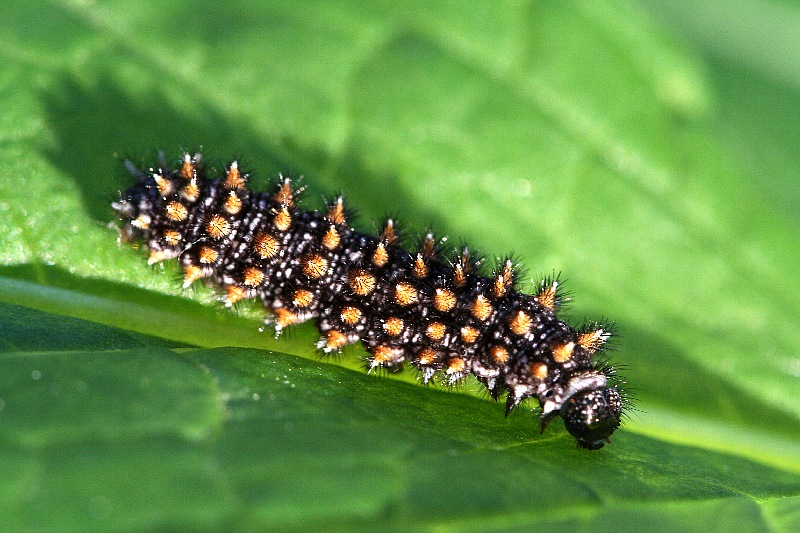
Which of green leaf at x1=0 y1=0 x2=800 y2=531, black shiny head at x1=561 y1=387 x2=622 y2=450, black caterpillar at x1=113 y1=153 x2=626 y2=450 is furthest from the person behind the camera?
black caterpillar at x1=113 y1=153 x2=626 y2=450

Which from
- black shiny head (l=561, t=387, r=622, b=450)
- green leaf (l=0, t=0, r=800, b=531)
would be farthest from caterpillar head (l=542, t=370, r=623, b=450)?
green leaf (l=0, t=0, r=800, b=531)

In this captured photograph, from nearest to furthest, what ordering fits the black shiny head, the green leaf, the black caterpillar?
the green leaf, the black shiny head, the black caterpillar

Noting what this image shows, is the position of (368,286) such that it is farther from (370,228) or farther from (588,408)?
(588,408)

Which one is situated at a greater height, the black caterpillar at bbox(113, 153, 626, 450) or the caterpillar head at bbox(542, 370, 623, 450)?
the black caterpillar at bbox(113, 153, 626, 450)

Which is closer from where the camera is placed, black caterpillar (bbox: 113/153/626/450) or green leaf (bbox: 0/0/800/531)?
green leaf (bbox: 0/0/800/531)

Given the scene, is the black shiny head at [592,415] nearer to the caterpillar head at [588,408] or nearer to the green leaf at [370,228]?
the caterpillar head at [588,408]

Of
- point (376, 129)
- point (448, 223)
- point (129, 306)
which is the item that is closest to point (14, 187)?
point (129, 306)

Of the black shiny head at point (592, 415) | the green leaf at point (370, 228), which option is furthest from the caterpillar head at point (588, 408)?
the green leaf at point (370, 228)

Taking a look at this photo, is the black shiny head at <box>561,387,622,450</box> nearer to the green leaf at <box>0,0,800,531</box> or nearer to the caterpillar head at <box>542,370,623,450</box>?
the caterpillar head at <box>542,370,623,450</box>
